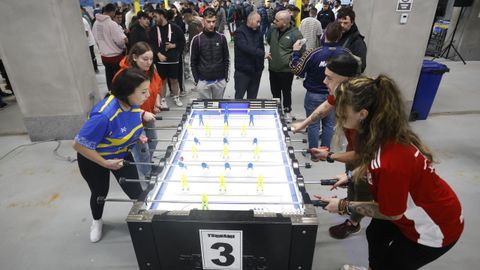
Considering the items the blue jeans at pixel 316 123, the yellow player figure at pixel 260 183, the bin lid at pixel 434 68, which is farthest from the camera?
the bin lid at pixel 434 68

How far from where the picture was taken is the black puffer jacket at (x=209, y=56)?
402 cm

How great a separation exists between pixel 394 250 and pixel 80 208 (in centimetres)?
279

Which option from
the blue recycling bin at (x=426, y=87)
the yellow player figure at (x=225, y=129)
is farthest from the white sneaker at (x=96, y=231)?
the blue recycling bin at (x=426, y=87)

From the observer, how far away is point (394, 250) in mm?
1604

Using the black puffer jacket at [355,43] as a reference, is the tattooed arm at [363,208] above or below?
below

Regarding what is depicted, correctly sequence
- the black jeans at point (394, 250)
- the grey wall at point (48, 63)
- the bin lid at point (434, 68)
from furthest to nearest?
1. the bin lid at point (434, 68)
2. the grey wall at point (48, 63)
3. the black jeans at point (394, 250)

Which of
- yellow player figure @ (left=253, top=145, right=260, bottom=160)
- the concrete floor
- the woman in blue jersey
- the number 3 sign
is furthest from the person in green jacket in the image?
the number 3 sign

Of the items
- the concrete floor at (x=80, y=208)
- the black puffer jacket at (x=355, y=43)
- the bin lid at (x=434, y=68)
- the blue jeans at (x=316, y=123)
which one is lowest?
the concrete floor at (x=80, y=208)

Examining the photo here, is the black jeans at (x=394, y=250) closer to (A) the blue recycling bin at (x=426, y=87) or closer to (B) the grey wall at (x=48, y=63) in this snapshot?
(A) the blue recycling bin at (x=426, y=87)

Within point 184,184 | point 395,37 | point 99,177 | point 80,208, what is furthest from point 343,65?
point 80,208

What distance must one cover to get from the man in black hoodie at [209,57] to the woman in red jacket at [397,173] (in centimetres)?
290

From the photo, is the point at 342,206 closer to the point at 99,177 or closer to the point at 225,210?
the point at 225,210

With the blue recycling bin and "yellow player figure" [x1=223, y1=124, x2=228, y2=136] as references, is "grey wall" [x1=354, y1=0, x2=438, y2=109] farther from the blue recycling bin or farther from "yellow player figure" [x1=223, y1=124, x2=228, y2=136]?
"yellow player figure" [x1=223, y1=124, x2=228, y2=136]

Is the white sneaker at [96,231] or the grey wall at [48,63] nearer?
the white sneaker at [96,231]
